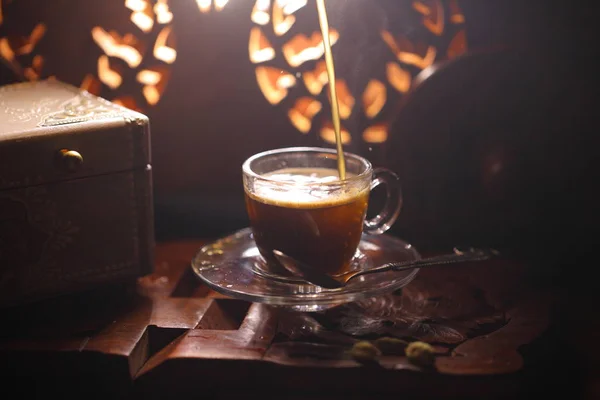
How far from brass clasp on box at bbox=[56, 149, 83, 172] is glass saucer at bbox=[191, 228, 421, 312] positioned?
10.5 inches

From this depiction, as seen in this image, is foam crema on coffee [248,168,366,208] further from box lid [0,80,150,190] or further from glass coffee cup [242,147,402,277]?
box lid [0,80,150,190]

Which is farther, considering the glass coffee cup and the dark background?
the dark background

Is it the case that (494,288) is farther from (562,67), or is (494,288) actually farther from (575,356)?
(562,67)

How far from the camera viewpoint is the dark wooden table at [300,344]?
37.6 inches

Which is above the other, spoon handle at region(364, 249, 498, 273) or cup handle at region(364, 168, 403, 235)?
cup handle at region(364, 168, 403, 235)

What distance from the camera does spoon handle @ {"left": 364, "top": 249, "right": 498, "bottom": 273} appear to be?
1.14 meters

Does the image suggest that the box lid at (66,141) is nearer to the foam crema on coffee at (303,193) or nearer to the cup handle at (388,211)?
the foam crema on coffee at (303,193)

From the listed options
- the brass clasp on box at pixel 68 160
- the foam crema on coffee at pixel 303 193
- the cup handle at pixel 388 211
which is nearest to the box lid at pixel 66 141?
the brass clasp on box at pixel 68 160

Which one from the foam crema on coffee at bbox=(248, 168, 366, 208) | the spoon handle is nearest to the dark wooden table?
the spoon handle

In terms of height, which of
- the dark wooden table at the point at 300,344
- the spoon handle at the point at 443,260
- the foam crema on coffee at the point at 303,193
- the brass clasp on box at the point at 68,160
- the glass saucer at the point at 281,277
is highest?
the brass clasp on box at the point at 68,160

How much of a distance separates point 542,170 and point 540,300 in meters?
0.29

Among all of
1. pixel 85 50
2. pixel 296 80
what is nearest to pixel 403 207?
pixel 296 80

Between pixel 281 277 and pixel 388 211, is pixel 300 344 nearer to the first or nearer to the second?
pixel 281 277

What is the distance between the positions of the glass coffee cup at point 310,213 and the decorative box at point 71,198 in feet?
0.62
